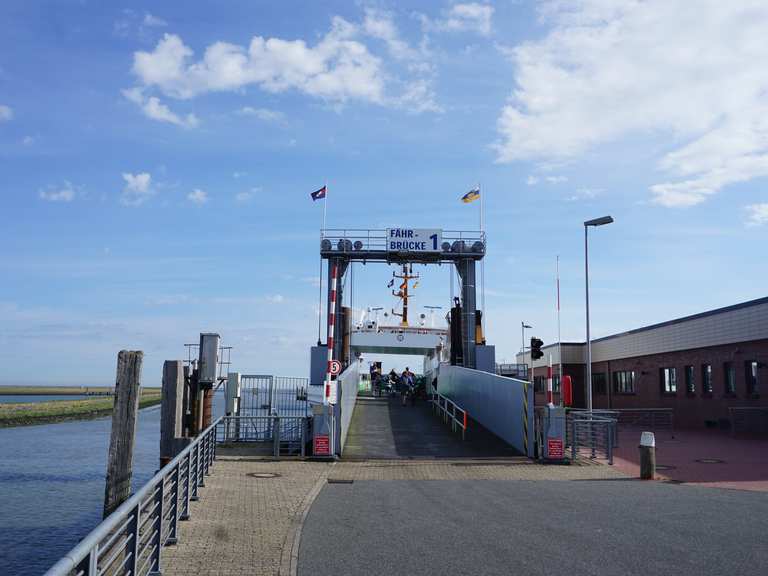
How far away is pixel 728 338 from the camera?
2609cm

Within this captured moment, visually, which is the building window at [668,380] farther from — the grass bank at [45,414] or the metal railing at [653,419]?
the grass bank at [45,414]

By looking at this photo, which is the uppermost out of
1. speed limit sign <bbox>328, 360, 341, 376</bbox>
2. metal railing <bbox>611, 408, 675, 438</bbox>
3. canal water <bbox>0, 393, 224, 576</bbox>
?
speed limit sign <bbox>328, 360, 341, 376</bbox>

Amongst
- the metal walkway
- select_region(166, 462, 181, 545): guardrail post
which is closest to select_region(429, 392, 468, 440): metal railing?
the metal walkway

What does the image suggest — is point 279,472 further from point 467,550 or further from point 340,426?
point 467,550

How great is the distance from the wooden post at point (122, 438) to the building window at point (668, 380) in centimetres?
2453

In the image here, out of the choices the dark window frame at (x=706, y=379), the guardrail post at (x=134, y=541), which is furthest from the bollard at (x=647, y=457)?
the dark window frame at (x=706, y=379)

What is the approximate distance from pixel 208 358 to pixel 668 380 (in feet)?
72.9

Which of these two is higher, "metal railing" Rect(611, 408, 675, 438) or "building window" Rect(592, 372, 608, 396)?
"building window" Rect(592, 372, 608, 396)

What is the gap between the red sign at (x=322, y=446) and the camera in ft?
53.9

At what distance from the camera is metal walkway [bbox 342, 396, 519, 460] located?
1741cm

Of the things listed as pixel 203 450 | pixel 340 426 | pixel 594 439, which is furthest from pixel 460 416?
pixel 203 450

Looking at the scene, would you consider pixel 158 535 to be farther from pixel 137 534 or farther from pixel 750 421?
pixel 750 421

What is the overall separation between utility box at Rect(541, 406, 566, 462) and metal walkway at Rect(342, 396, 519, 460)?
1.36 meters

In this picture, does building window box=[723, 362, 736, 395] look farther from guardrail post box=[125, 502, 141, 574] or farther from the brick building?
guardrail post box=[125, 502, 141, 574]
